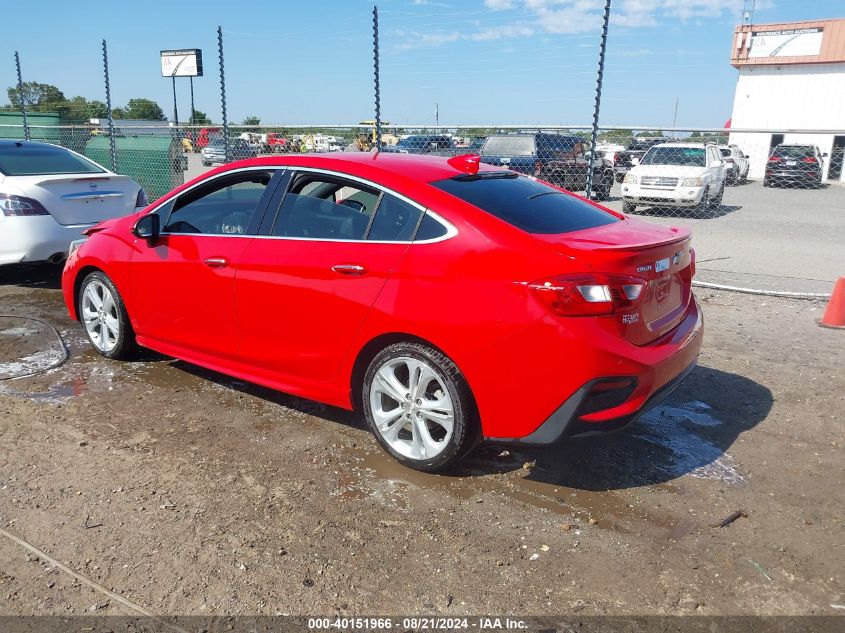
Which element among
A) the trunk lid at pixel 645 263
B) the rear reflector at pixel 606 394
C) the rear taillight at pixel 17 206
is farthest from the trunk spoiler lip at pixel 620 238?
the rear taillight at pixel 17 206

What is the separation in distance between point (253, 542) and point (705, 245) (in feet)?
32.3

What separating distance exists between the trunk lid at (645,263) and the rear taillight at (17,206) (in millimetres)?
5865

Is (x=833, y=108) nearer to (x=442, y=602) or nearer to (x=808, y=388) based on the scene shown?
(x=808, y=388)

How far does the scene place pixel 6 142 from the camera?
7.84 m

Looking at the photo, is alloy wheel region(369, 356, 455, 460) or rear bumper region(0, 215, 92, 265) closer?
alloy wheel region(369, 356, 455, 460)

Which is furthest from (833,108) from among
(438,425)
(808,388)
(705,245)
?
(438,425)

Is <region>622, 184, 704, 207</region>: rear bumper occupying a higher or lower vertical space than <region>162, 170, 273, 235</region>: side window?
lower

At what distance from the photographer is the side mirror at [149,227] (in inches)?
179

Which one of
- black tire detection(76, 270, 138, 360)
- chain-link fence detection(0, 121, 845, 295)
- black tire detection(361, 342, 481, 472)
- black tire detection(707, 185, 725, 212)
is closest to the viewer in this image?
black tire detection(361, 342, 481, 472)

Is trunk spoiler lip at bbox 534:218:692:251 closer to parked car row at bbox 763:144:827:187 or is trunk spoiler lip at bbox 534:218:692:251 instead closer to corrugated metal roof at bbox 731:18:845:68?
parked car row at bbox 763:144:827:187

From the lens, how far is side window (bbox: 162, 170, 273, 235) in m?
4.20

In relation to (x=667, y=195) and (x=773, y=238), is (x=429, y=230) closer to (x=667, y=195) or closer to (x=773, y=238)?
(x=773, y=238)

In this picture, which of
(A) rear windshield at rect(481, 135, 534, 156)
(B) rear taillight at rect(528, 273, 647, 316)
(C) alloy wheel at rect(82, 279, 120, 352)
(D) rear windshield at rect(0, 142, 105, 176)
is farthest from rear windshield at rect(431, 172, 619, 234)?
(A) rear windshield at rect(481, 135, 534, 156)

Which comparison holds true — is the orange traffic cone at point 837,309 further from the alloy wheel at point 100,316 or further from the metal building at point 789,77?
the metal building at point 789,77
